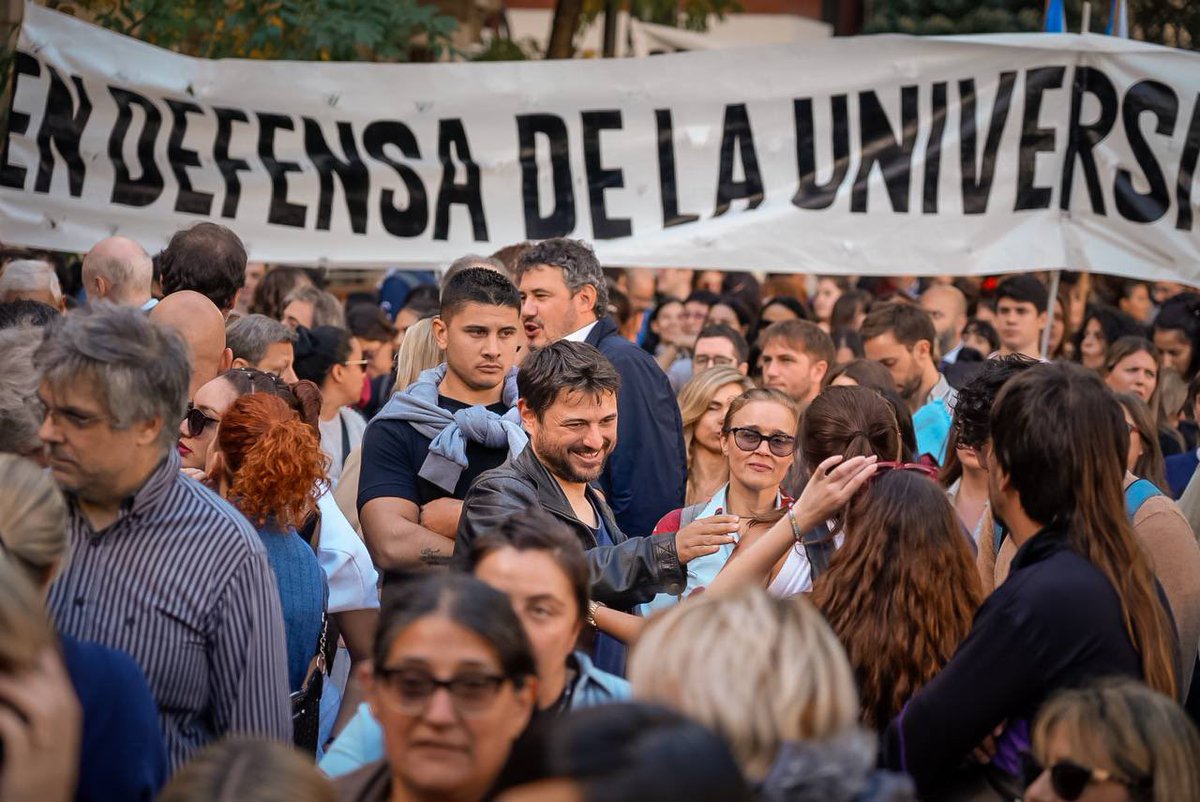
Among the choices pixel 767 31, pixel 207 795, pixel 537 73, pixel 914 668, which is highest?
pixel 767 31

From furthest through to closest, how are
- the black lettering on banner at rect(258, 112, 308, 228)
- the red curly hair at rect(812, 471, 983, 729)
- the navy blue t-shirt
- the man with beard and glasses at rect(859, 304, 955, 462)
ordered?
Result: 1. the black lettering on banner at rect(258, 112, 308, 228)
2. the man with beard and glasses at rect(859, 304, 955, 462)
3. the navy blue t-shirt
4. the red curly hair at rect(812, 471, 983, 729)

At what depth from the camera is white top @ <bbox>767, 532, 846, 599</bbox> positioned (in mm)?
4387

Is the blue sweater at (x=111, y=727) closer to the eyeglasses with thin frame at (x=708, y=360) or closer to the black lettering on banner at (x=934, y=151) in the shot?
the eyeglasses with thin frame at (x=708, y=360)

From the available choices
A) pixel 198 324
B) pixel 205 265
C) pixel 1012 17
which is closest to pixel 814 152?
pixel 205 265

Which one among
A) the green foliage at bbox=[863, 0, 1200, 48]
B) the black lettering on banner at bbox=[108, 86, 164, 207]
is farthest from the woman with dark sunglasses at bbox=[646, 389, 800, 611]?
the green foliage at bbox=[863, 0, 1200, 48]

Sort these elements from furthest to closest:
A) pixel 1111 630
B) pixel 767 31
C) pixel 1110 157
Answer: pixel 767 31 → pixel 1110 157 → pixel 1111 630

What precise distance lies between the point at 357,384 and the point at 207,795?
5.12 m

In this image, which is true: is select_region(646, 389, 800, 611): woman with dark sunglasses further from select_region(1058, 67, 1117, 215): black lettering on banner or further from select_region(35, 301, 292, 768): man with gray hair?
select_region(1058, 67, 1117, 215): black lettering on banner

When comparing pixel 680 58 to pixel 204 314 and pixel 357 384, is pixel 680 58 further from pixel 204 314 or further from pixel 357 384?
pixel 204 314

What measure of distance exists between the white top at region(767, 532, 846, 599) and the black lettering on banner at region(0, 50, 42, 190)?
16.5 ft

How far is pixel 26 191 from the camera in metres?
7.69

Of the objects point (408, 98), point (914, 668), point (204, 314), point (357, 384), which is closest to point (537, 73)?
point (408, 98)

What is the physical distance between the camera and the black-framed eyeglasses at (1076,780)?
10.0 ft

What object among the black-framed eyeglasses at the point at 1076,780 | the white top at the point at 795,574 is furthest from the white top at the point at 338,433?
the black-framed eyeglasses at the point at 1076,780
